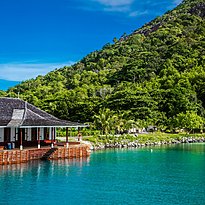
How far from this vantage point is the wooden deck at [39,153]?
30.5 meters

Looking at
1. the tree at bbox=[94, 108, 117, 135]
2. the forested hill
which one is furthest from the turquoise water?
the forested hill

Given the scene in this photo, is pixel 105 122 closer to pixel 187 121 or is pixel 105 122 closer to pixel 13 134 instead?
pixel 187 121

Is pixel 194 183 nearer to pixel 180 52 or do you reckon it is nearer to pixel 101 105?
pixel 101 105

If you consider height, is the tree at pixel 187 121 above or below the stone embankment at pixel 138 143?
above

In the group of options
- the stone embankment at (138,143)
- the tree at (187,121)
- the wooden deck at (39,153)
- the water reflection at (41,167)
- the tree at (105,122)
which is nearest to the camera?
the water reflection at (41,167)

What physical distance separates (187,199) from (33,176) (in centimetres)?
1111

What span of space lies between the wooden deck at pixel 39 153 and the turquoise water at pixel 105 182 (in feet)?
3.26

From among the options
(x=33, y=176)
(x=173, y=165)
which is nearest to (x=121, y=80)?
(x=173, y=165)

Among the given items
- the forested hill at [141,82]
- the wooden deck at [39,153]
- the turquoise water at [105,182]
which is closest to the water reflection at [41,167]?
the turquoise water at [105,182]

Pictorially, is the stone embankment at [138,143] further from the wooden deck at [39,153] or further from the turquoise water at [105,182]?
the turquoise water at [105,182]

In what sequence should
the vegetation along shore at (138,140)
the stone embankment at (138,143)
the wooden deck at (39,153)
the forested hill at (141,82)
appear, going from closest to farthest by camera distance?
the wooden deck at (39,153) < the stone embankment at (138,143) < the vegetation along shore at (138,140) < the forested hill at (141,82)

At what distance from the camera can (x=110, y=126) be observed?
2227 inches

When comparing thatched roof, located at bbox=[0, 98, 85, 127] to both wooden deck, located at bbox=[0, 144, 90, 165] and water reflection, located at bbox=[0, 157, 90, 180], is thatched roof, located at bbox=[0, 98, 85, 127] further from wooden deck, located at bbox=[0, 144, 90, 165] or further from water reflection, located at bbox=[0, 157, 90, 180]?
water reflection, located at bbox=[0, 157, 90, 180]

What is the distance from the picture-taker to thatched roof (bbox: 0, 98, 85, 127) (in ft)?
108
